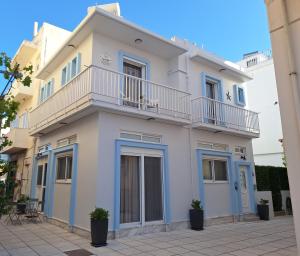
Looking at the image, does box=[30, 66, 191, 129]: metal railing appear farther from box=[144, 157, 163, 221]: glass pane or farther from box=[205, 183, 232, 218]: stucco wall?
box=[205, 183, 232, 218]: stucco wall

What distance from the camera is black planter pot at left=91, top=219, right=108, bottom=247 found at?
621cm

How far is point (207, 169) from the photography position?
398 inches

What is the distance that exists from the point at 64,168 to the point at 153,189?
3372 millimetres

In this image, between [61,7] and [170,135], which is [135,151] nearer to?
[170,135]

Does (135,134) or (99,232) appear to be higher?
(135,134)

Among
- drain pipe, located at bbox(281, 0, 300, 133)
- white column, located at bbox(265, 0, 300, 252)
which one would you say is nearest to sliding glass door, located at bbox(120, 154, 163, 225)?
white column, located at bbox(265, 0, 300, 252)

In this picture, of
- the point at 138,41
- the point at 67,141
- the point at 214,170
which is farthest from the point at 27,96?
the point at 214,170

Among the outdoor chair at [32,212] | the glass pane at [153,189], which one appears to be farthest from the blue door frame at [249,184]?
the outdoor chair at [32,212]

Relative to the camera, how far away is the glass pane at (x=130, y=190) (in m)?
7.55

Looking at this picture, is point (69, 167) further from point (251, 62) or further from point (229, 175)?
point (251, 62)

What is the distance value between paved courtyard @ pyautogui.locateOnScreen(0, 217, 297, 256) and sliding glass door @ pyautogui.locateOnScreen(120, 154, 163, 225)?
635mm

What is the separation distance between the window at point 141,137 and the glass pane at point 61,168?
114 inches

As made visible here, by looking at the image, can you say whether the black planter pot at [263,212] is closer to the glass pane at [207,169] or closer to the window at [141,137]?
the glass pane at [207,169]

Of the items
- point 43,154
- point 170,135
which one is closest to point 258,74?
point 170,135
